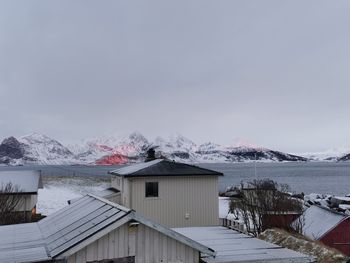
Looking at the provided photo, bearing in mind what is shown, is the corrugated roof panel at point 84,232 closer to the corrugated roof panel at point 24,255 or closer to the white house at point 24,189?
the corrugated roof panel at point 24,255

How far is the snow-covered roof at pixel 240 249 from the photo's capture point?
11.2m

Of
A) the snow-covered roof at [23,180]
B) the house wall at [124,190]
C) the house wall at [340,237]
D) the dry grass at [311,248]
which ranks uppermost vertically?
the snow-covered roof at [23,180]

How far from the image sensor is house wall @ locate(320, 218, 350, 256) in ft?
78.5

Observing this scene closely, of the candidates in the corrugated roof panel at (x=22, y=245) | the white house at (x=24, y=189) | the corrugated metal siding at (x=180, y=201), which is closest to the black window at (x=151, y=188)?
the corrugated metal siding at (x=180, y=201)

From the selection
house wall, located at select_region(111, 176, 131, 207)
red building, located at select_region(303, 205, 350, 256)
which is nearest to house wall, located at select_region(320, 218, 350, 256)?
red building, located at select_region(303, 205, 350, 256)

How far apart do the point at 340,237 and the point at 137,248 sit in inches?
697

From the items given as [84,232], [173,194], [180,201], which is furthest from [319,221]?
[84,232]

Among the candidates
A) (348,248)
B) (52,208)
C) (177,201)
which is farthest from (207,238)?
(52,208)

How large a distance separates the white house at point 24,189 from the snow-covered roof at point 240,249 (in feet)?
65.7

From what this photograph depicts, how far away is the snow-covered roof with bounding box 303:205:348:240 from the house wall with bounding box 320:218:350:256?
0.75 feet

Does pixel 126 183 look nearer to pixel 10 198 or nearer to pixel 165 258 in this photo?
pixel 10 198

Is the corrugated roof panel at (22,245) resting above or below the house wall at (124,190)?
below

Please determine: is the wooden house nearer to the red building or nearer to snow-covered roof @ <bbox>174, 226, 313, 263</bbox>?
snow-covered roof @ <bbox>174, 226, 313, 263</bbox>

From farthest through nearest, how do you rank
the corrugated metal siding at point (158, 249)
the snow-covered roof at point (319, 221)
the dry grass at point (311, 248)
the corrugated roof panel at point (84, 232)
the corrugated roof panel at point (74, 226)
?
the snow-covered roof at point (319, 221)
the dry grass at point (311, 248)
the corrugated roof panel at point (74, 226)
the corrugated metal siding at point (158, 249)
the corrugated roof panel at point (84, 232)
